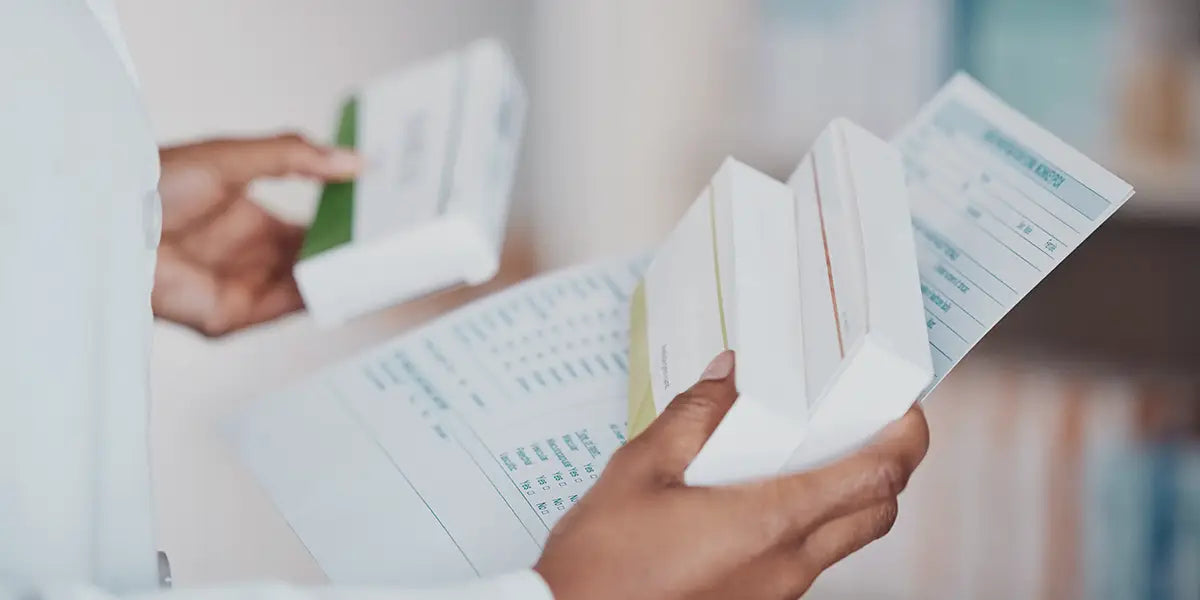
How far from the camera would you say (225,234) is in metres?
0.80

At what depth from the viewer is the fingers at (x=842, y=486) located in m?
0.42

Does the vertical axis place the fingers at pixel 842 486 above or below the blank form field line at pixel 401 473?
above

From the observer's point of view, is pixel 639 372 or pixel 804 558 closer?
pixel 804 558

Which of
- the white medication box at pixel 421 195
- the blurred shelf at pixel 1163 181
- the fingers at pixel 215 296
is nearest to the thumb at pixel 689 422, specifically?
the white medication box at pixel 421 195

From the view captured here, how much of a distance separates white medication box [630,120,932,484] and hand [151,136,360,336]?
0.31m

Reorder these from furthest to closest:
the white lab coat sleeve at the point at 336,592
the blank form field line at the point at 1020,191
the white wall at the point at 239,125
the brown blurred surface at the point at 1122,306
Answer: the brown blurred surface at the point at 1122,306 < the white wall at the point at 239,125 < the blank form field line at the point at 1020,191 < the white lab coat sleeve at the point at 336,592

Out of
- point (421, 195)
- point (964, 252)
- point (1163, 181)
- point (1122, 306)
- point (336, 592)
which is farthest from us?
point (1122, 306)

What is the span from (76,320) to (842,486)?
10.8 inches

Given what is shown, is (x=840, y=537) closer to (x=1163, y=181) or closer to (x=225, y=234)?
(x=225, y=234)

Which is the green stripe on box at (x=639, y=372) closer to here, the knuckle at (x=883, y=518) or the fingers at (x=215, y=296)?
the knuckle at (x=883, y=518)

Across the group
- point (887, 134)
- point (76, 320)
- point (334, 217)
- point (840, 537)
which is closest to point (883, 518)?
point (840, 537)

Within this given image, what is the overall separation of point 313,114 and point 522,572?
0.92 meters

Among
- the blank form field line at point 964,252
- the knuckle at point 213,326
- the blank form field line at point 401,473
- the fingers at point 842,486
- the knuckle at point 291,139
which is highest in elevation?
the blank form field line at point 964,252

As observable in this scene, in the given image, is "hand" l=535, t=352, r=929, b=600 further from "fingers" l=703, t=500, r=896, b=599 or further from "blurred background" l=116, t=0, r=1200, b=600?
"blurred background" l=116, t=0, r=1200, b=600
